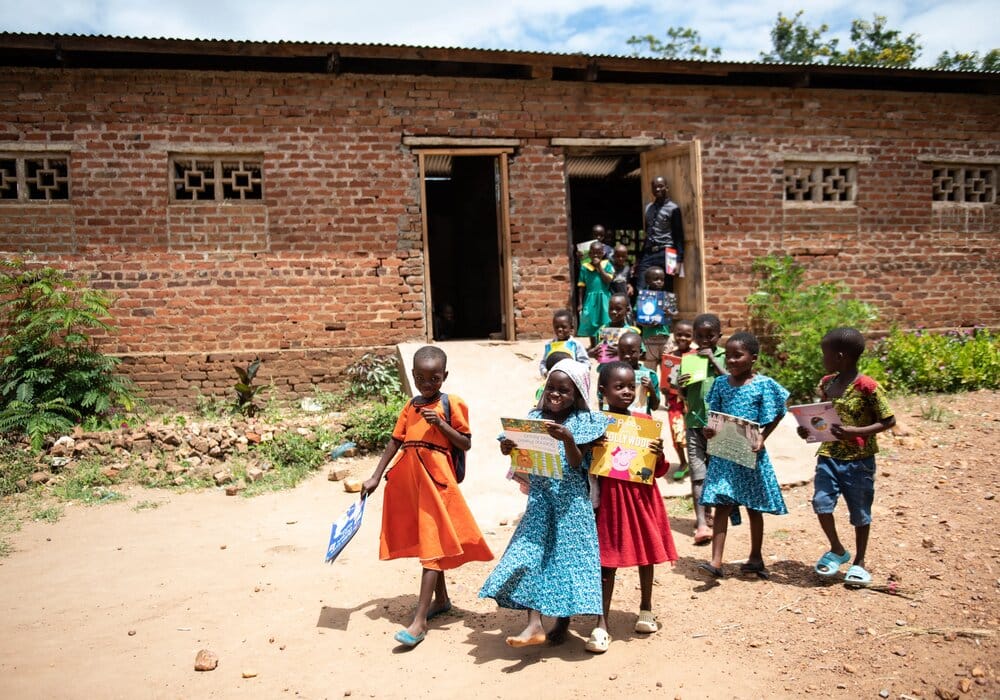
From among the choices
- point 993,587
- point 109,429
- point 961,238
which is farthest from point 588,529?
point 961,238

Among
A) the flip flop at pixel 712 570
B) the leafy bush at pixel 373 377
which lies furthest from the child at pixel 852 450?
the leafy bush at pixel 373 377

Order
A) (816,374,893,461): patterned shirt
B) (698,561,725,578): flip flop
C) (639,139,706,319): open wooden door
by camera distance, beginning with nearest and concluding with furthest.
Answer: (816,374,893,461): patterned shirt
(698,561,725,578): flip flop
(639,139,706,319): open wooden door

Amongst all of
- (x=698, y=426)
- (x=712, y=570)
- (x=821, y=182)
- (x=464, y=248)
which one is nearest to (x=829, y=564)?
(x=712, y=570)

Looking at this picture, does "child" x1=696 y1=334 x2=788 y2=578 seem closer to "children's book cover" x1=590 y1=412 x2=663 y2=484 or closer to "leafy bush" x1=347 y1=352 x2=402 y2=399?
"children's book cover" x1=590 y1=412 x2=663 y2=484

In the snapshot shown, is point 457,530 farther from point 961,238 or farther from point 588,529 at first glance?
point 961,238

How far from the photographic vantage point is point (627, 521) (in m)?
3.52

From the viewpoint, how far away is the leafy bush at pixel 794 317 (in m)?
8.61

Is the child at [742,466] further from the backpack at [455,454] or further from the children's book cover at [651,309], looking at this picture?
the children's book cover at [651,309]

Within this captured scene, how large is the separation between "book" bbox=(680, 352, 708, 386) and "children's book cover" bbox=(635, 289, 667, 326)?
2.68 meters

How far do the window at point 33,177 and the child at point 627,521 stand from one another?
7482 millimetres

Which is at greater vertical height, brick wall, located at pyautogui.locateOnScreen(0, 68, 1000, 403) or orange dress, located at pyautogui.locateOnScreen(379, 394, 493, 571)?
brick wall, located at pyautogui.locateOnScreen(0, 68, 1000, 403)

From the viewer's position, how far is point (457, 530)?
12.2 ft

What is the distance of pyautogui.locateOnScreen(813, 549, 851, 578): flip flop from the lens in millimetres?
4184

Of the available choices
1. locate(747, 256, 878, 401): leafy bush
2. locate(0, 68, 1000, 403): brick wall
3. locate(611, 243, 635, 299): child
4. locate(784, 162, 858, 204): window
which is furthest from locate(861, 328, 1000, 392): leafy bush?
locate(611, 243, 635, 299): child
